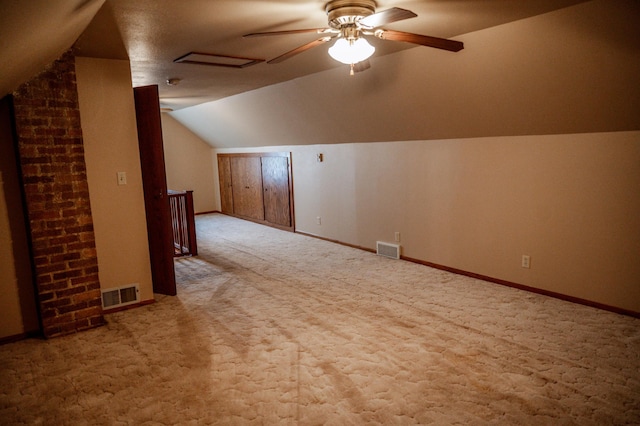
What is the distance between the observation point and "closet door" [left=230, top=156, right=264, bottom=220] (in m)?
8.03

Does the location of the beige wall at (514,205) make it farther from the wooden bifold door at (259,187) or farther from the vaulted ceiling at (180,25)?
the wooden bifold door at (259,187)

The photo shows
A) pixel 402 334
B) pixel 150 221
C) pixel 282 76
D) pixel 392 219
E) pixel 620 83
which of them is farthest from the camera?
pixel 392 219

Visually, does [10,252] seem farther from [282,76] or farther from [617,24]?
[617,24]

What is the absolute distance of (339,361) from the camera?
9.27 feet

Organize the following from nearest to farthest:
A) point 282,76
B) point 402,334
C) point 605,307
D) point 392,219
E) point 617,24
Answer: point 617,24 → point 402,334 → point 605,307 → point 282,76 → point 392,219

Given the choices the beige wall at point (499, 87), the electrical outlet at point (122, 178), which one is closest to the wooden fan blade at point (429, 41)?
the beige wall at point (499, 87)

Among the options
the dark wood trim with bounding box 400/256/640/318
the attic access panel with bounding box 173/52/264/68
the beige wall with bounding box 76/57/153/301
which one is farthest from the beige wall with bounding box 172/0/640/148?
the beige wall with bounding box 76/57/153/301

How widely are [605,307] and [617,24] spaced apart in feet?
7.58

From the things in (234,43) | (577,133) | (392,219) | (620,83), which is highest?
(234,43)

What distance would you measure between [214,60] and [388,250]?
3.14m

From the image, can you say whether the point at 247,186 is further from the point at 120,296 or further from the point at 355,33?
the point at 355,33

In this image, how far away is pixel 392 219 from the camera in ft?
17.5

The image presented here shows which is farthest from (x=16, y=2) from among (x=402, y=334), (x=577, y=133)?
(x=577, y=133)

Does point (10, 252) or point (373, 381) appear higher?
point (10, 252)
